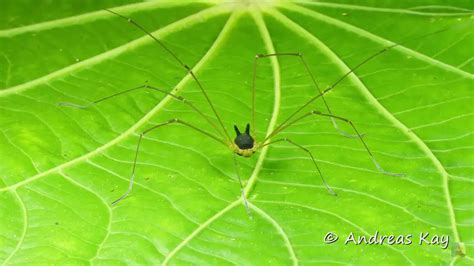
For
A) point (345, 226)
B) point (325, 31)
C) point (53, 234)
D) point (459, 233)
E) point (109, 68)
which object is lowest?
point (459, 233)

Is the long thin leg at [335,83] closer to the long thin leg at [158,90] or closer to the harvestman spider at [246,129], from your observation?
the harvestman spider at [246,129]

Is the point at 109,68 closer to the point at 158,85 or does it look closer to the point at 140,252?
the point at 158,85

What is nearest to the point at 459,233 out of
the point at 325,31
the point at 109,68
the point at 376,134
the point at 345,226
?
the point at 345,226

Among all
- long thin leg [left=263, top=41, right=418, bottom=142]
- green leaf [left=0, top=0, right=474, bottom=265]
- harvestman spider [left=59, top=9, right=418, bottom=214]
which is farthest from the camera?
long thin leg [left=263, top=41, right=418, bottom=142]

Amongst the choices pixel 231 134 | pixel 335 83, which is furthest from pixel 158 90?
pixel 335 83

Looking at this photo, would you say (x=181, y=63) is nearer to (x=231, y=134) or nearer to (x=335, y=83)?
(x=231, y=134)

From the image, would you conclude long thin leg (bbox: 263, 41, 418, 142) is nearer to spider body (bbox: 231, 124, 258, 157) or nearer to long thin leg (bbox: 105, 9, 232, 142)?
spider body (bbox: 231, 124, 258, 157)

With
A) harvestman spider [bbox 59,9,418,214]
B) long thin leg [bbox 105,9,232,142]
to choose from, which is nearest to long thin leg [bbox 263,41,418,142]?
harvestman spider [bbox 59,9,418,214]

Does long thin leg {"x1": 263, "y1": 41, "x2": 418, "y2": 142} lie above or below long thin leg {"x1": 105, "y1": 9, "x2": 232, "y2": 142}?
below

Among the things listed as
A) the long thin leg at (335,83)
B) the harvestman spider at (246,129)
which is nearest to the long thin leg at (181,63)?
the harvestman spider at (246,129)
